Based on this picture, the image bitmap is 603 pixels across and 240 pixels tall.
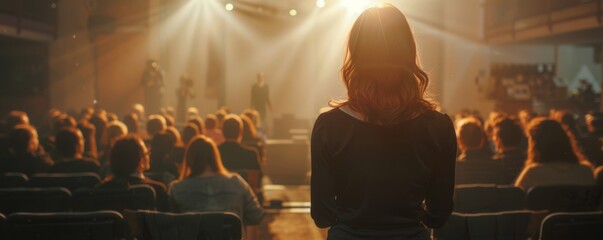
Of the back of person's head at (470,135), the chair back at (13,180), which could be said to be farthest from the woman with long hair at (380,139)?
the back of person's head at (470,135)

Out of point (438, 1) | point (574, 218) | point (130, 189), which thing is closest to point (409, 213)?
point (574, 218)

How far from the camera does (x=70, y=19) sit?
67.5 feet

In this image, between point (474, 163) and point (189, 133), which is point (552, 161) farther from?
point (189, 133)

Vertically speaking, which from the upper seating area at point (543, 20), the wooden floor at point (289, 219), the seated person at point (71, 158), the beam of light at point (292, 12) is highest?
the beam of light at point (292, 12)

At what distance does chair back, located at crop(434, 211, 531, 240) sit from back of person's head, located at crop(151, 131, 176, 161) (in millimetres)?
3715

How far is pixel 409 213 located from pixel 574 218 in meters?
1.62

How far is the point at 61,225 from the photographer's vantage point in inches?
132

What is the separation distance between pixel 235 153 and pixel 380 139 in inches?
190

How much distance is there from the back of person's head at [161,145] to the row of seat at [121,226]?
115 inches

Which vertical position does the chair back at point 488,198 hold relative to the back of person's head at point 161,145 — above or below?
below

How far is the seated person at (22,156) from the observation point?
610cm

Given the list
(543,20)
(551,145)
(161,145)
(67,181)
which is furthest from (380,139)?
(543,20)

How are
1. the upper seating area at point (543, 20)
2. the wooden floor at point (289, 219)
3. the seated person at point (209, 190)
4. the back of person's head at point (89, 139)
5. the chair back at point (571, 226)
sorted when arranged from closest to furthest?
1. the chair back at point (571, 226)
2. the seated person at point (209, 190)
3. the wooden floor at point (289, 219)
4. the back of person's head at point (89, 139)
5. the upper seating area at point (543, 20)

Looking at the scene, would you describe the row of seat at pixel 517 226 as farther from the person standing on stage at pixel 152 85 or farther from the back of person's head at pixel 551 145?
the person standing on stage at pixel 152 85
